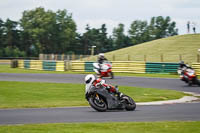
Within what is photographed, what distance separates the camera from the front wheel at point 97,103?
1341 cm

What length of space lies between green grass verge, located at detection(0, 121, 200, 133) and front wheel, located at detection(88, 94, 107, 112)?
2693 mm

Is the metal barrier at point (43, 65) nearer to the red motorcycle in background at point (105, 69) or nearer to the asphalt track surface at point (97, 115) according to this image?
the red motorcycle in background at point (105, 69)

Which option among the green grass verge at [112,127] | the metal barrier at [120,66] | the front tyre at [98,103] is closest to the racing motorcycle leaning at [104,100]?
the front tyre at [98,103]

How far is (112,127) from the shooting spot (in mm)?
10039

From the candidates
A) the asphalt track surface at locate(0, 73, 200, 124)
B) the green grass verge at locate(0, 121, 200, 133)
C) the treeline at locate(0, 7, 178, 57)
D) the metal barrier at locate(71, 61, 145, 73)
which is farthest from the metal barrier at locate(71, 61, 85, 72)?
the treeline at locate(0, 7, 178, 57)

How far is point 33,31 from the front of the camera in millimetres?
116500

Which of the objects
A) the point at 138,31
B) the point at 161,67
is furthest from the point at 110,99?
the point at 138,31

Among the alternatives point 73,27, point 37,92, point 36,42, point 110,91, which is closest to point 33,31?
point 36,42

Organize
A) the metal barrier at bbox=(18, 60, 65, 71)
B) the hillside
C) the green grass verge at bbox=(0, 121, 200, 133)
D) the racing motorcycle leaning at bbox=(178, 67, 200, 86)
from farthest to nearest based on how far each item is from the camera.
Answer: the hillside → the metal barrier at bbox=(18, 60, 65, 71) → the racing motorcycle leaning at bbox=(178, 67, 200, 86) → the green grass verge at bbox=(0, 121, 200, 133)

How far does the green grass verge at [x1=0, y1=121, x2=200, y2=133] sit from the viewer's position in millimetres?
9453

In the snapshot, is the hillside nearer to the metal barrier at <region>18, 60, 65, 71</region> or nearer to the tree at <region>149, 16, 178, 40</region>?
the metal barrier at <region>18, 60, 65, 71</region>

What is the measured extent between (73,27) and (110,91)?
116616 millimetres

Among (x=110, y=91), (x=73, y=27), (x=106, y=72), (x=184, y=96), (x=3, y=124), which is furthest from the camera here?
(x=73, y=27)

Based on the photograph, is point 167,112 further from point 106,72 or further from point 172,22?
point 172,22
